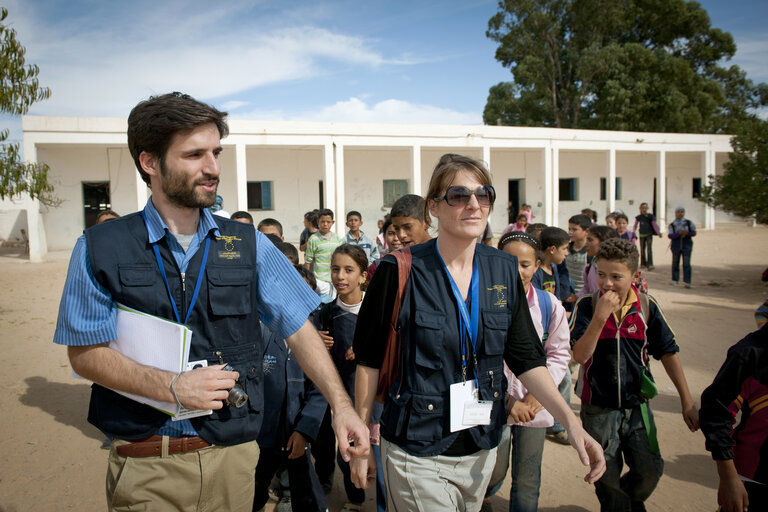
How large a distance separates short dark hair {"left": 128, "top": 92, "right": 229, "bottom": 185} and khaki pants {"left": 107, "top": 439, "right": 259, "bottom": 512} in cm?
99

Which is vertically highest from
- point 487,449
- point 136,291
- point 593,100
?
point 593,100

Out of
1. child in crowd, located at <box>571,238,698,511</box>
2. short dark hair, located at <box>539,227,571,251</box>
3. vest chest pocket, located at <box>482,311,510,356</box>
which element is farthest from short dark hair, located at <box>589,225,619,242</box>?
vest chest pocket, located at <box>482,311,510,356</box>

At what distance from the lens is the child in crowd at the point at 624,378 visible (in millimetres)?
2736

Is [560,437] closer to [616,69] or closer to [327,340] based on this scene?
[327,340]

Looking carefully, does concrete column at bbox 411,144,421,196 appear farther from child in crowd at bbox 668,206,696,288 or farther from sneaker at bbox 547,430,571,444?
sneaker at bbox 547,430,571,444

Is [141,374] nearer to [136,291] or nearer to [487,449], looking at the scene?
[136,291]

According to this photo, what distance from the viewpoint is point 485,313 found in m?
1.96

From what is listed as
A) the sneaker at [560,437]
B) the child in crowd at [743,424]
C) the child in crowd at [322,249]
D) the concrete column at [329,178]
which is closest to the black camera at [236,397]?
the child in crowd at [743,424]

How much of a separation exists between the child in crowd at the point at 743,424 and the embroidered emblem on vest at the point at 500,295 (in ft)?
3.00

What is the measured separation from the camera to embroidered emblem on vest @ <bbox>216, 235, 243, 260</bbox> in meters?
1.80

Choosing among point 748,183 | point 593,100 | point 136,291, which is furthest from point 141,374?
point 593,100

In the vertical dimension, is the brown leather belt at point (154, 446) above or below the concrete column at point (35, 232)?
below

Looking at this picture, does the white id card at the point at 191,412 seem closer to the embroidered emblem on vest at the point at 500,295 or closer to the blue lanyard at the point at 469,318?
the blue lanyard at the point at 469,318

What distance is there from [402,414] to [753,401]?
56.9 inches
